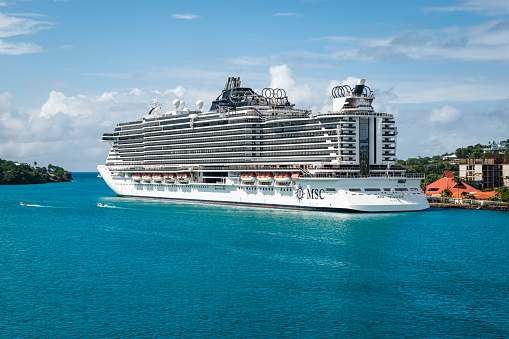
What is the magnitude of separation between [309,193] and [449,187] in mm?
38269

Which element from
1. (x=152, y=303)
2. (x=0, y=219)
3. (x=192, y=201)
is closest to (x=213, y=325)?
(x=152, y=303)

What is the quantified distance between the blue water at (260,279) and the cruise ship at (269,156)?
7.69 m

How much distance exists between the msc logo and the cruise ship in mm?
141

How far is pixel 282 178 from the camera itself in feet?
284

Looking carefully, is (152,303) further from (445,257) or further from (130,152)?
(130,152)

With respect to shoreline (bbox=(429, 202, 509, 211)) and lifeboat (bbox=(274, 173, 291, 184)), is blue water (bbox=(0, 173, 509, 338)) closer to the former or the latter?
lifeboat (bbox=(274, 173, 291, 184))

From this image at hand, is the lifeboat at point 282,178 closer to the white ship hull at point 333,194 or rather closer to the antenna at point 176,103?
the white ship hull at point 333,194

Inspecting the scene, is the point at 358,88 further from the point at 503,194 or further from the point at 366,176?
the point at 503,194

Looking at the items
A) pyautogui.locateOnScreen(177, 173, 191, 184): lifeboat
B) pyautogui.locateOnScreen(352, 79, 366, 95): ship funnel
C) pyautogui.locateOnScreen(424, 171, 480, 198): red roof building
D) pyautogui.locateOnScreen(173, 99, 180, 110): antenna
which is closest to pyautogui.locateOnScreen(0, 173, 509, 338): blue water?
pyautogui.locateOnScreen(352, 79, 366, 95): ship funnel

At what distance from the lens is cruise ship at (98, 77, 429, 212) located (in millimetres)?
78938

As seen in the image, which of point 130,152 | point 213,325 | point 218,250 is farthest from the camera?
point 130,152

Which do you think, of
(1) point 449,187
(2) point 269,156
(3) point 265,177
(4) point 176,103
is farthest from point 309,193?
(4) point 176,103

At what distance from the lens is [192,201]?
106062mm

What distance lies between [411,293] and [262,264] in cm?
1320
